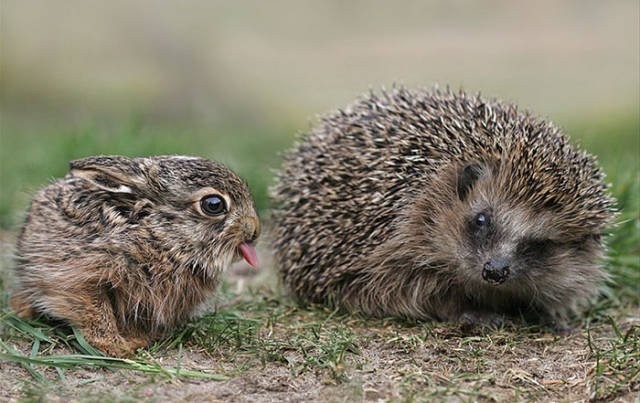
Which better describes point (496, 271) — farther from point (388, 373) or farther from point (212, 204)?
point (212, 204)

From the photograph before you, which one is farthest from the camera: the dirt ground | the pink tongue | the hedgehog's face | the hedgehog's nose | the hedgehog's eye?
the hedgehog's eye

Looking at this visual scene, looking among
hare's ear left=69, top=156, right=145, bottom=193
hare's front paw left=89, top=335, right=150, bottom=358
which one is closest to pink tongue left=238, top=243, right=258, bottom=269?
hare's ear left=69, top=156, right=145, bottom=193

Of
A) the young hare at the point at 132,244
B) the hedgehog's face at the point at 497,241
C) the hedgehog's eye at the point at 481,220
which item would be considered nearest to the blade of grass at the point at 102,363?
the young hare at the point at 132,244

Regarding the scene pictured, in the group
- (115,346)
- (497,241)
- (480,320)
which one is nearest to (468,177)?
(497,241)

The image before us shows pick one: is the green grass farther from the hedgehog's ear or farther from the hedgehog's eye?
the hedgehog's ear

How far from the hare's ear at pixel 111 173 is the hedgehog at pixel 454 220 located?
185cm

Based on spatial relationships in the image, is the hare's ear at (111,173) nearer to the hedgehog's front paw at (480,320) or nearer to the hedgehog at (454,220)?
the hedgehog at (454,220)

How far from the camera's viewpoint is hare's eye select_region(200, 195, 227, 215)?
5.22 meters

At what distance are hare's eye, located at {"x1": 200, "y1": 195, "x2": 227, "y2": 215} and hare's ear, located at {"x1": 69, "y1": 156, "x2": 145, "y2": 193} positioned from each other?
38 cm

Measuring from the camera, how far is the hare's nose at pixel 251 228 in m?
5.35

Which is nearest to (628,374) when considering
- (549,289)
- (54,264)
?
(549,289)

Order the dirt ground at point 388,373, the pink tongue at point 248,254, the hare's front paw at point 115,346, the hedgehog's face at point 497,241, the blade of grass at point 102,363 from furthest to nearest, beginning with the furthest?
the hedgehog's face at point 497,241, the pink tongue at point 248,254, the hare's front paw at point 115,346, the blade of grass at point 102,363, the dirt ground at point 388,373

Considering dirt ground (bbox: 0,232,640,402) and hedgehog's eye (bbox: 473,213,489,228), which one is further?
hedgehog's eye (bbox: 473,213,489,228)

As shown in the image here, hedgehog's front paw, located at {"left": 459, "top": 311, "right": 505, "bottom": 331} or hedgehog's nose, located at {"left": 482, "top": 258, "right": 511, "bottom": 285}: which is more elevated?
hedgehog's nose, located at {"left": 482, "top": 258, "right": 511, "bottom": 285}
